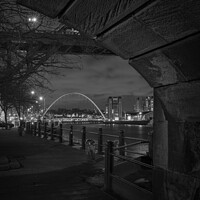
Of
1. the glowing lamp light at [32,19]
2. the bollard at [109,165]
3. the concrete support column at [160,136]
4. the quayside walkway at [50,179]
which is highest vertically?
the glowing lamp light at [32,19]

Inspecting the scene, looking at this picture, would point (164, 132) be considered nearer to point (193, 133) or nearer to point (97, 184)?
point (193, 133)

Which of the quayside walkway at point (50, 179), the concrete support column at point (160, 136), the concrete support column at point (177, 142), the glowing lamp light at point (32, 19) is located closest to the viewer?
the concrete support column at point (177, 142)

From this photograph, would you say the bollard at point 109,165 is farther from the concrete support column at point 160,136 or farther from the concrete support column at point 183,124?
the concrete support column at point 183,124

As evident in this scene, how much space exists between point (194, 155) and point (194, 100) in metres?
0.67

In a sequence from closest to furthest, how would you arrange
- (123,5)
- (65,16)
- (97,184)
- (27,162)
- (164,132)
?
(123,5), (65,16), (164,132), (97,184), (27,162)

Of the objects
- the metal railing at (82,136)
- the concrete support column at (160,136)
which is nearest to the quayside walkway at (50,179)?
the metal railing at (82,136)

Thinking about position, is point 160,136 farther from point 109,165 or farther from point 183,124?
point 109,165

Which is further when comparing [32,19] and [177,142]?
[32,19]

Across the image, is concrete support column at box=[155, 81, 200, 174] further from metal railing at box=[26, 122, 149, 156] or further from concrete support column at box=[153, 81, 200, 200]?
metal railing at box=[26, 122, 149, 156]

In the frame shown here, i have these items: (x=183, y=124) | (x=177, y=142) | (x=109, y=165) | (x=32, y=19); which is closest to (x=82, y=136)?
(x=32, y=19)

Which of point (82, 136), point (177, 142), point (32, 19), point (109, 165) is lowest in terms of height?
point (109, 165)

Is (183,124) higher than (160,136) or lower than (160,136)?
higher

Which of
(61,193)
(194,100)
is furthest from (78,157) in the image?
(194,100)

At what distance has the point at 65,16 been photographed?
13.6 feet
